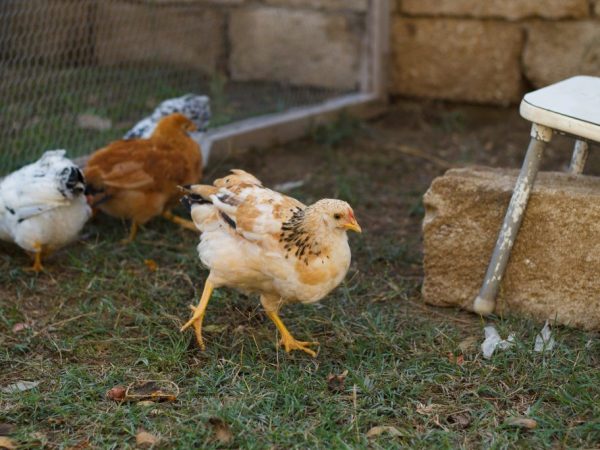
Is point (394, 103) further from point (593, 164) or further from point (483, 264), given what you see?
point (483, 264)

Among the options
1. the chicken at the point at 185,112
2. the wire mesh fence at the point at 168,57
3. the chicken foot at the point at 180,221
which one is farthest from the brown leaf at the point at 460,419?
the wire mesh fence at the point at 168,57

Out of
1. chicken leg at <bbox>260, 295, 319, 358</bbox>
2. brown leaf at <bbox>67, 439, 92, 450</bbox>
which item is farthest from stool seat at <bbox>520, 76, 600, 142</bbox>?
brown leaf at <bbox>67, 439, 92, 450</bbox>

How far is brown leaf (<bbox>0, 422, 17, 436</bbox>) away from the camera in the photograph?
2.65m

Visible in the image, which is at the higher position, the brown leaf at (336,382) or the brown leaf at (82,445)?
the brown leaf at (336,382)

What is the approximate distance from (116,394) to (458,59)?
4389mm

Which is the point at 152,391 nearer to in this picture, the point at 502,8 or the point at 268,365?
the point at 268,365

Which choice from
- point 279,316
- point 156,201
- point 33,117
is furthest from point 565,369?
point 33,117

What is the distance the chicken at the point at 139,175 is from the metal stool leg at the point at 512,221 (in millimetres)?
1715

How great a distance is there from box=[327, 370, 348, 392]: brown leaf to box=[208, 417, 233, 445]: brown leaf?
0.46m

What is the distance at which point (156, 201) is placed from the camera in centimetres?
433

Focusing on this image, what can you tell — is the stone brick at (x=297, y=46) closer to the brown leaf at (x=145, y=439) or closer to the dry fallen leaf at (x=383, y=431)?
the dry fallen leaf at (x=383, y=431)

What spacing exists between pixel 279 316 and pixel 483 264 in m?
0.89

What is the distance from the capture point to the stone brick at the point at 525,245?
3369 millimetres

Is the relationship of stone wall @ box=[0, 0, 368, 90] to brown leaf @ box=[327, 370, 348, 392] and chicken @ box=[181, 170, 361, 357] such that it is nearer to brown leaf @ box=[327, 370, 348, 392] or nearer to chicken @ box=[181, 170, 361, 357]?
chicken @ box=[181, 170, 361, 357]
